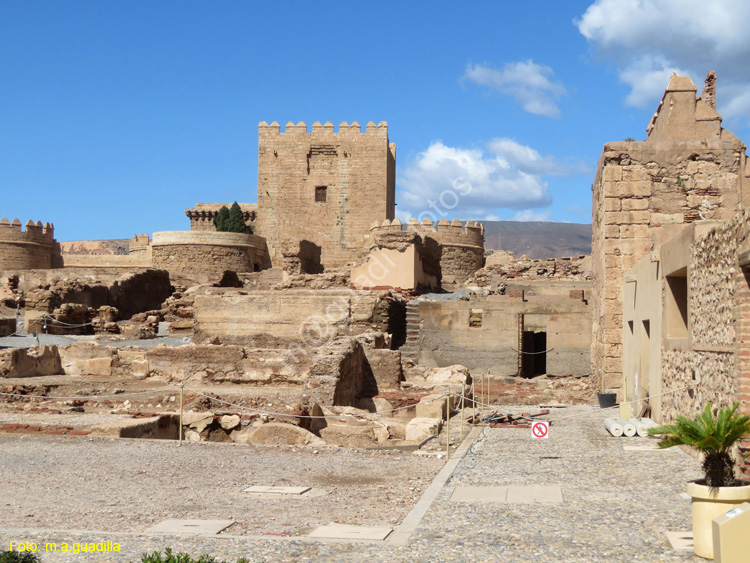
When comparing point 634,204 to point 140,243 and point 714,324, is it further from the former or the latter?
point 140,243

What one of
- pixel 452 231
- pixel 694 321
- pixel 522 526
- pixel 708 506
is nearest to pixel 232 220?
pixel 452 231

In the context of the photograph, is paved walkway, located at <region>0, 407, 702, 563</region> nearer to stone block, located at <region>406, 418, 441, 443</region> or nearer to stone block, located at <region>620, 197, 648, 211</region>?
stone block, located at <region>406, 418, 441, 443</region>

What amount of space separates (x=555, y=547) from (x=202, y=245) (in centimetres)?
3268

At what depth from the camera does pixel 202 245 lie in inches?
1442

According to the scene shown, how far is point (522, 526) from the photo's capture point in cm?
613

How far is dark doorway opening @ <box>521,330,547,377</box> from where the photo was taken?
73.8 ft

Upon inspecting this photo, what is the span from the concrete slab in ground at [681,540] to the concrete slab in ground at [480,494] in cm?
177

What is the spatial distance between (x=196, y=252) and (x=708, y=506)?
109ft

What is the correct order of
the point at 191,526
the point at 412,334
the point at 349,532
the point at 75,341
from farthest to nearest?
the point at 412,334 < the point at 75,341 < the point at 191,526 < the point at 349,532

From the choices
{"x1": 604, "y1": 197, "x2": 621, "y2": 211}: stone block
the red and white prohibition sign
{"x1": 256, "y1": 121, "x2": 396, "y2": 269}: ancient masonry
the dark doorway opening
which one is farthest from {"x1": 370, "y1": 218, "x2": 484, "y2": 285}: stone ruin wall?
the red and white prohibition sign

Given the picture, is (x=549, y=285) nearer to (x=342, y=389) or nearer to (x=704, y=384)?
(x=342, y=389)

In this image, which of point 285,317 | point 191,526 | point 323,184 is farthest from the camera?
point 323,184

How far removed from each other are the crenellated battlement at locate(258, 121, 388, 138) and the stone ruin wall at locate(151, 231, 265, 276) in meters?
7.55

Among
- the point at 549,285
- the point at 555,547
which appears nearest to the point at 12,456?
the point at 555,547
